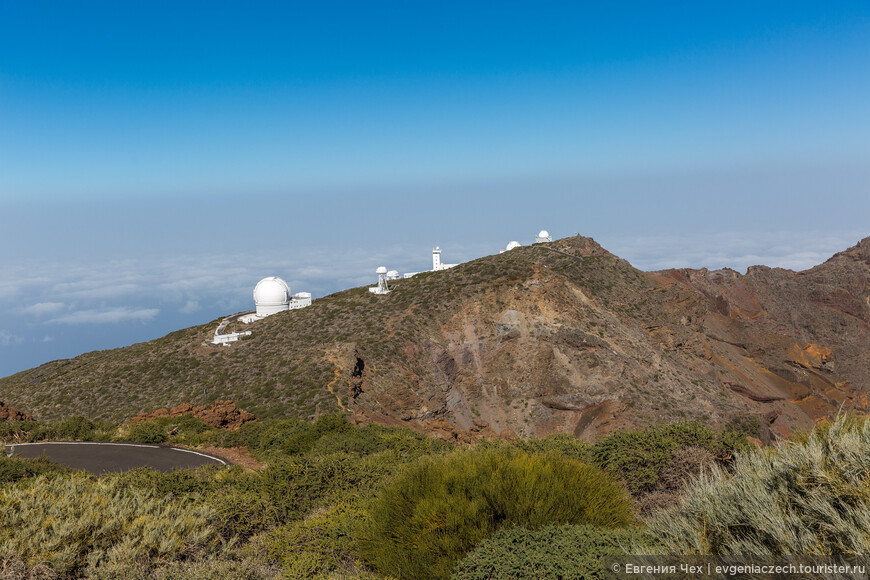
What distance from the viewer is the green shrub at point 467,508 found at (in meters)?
8.16

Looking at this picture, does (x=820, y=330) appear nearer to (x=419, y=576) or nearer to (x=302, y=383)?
(x=302, y=383)

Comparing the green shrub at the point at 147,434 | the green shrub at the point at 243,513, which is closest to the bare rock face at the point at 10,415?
the green shrub at the point at 147,434

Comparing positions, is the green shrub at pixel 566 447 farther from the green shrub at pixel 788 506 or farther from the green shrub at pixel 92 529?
the green shrub at pixel 92 529

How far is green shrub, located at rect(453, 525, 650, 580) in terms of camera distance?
22.3 feet

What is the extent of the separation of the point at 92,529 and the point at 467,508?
234 inches

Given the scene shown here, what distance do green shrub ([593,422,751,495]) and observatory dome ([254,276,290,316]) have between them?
127ft

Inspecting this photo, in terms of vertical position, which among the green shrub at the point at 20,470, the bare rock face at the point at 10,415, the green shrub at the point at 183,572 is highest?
the bare rock face at the point at 10,415

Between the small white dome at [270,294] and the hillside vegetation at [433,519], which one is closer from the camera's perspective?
the hillside vegetation at [433,519]

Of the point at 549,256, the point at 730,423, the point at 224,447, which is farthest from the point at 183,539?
the point at 549,256

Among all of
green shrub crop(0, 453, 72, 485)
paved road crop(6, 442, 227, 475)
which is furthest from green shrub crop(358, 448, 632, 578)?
paved road crop(6, 442, 227, 475)

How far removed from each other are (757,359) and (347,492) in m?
47.5

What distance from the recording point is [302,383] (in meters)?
32.6

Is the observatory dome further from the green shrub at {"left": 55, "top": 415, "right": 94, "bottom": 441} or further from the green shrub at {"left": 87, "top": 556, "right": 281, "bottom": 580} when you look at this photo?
the green shrub at {"left": 87, "top": 556, "right": 281, "bottom": 580}

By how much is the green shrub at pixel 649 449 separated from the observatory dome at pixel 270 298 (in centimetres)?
3883
